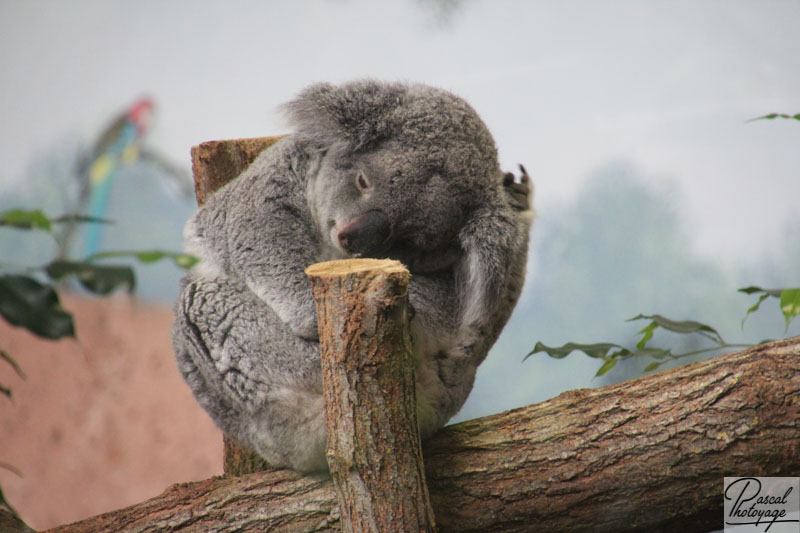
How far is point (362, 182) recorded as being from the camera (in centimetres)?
199

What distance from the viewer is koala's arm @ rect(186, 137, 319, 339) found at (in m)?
1.97

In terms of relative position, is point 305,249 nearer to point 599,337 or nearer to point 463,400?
point 463,400

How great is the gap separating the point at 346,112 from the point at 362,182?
0.79 ft

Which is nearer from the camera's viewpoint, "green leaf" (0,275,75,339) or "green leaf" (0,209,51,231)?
"green leaf" (0,209,51,231)

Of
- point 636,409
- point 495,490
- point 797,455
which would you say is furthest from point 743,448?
point 495,490

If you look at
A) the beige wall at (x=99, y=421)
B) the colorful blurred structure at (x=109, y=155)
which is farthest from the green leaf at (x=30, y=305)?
the beige wall at (x=99, y=421)

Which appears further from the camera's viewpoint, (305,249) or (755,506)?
(305,249)

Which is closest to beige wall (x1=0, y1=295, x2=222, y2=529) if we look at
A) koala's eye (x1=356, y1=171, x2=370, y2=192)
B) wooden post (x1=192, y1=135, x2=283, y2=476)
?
wooden post (x1=192, y1=135, x2=283, y2=476)

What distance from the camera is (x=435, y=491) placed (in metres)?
1.93

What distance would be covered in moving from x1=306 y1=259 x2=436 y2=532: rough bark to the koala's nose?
271 millimetres

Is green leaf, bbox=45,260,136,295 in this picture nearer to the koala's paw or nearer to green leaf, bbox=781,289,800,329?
the koala's paw

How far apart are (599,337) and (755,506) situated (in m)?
2.54

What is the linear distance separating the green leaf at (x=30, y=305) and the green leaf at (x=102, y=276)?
0.58 feet

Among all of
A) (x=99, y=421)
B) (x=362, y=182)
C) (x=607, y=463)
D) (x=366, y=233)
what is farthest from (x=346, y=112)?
(x=99, y=421)
